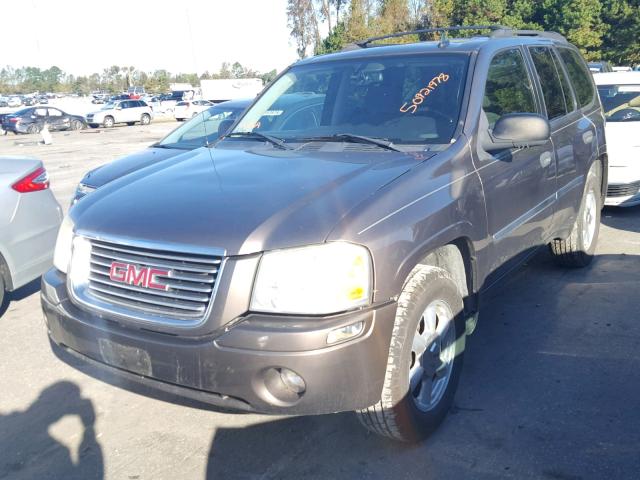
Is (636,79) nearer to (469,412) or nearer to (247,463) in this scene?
(469,412)

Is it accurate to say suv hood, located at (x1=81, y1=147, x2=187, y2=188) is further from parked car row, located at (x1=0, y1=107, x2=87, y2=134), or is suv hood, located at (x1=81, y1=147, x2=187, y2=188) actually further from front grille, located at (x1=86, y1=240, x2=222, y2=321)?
parked car row, located at (x1=0, y1=107, x2=87, y2=134)

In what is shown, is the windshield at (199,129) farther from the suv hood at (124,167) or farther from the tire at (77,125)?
the tire at (77,125)

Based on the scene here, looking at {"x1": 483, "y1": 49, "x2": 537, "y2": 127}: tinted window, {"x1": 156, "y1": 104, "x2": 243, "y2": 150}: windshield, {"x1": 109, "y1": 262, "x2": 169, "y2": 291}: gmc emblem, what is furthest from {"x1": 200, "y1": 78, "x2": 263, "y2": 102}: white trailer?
{"x1": 109, "y1": 262, "x2": 169, "y2": 291}: gmc emblem

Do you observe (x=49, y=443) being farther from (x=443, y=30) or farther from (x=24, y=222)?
(x=443, y=30)

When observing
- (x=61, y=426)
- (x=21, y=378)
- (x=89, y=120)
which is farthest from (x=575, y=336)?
(x=89, y=120)

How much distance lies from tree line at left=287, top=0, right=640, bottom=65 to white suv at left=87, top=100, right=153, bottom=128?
12269mm

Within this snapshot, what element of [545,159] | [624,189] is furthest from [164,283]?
[624,189]

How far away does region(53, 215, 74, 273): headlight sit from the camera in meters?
3.24

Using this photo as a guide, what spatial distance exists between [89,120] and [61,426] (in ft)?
111

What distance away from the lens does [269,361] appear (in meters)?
2.50

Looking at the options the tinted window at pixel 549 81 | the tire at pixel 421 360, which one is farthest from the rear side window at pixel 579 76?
the tire at pixel 421 360

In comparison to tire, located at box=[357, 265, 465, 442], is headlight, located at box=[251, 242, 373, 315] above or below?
above

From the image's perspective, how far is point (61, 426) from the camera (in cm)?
347

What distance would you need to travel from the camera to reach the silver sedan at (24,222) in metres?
4.96
